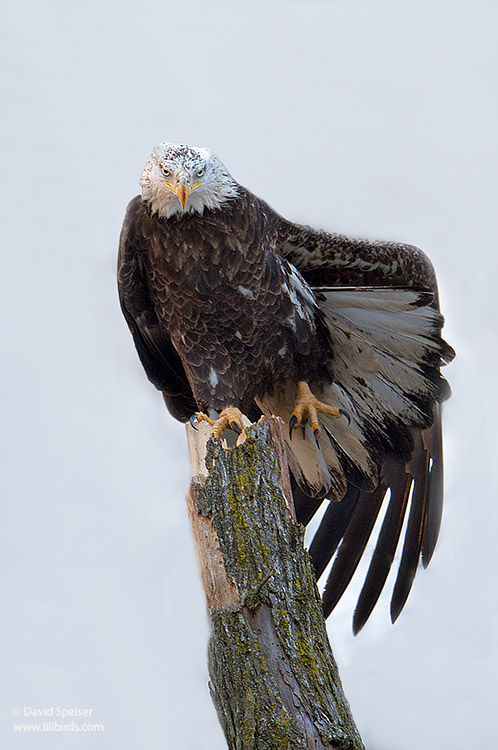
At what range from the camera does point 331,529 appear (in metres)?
6.58

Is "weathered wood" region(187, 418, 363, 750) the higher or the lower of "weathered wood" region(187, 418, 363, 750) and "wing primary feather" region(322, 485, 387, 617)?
the lower

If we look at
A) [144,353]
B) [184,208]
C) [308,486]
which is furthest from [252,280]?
[308,486]

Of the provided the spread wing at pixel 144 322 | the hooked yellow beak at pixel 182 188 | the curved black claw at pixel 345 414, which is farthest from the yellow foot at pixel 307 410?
the hooked yellow beak at pixel 182 188

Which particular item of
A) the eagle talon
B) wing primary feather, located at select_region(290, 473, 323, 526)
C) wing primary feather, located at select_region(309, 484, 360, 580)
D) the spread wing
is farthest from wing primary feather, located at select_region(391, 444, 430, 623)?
the spread wing

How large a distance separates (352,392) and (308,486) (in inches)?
30.5

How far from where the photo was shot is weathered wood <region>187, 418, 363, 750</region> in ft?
11.8

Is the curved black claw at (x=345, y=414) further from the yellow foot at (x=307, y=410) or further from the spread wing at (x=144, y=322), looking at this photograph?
the spread wing at (x=144, y=322)

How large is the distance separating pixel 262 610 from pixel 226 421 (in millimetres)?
1585

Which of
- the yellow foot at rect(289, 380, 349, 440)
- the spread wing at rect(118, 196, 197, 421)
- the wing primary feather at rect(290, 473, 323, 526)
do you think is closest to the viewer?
the spread wing at rect(118, 196, 197, 421)

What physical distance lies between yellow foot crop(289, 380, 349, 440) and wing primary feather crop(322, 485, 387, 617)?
1.07 m

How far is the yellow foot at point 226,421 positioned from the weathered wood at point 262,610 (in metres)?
0.82

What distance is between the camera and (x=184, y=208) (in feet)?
16.9

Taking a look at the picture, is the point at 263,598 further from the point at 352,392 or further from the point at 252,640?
the point at 352,392

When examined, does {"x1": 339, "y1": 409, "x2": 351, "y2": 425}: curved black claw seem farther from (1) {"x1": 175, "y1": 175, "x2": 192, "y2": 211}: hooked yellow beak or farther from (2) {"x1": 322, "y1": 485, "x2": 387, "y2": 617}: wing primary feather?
(1) {"x1": 175, "y1": 175, "x2": 192, "y2": 211}: hooked yellow beak
